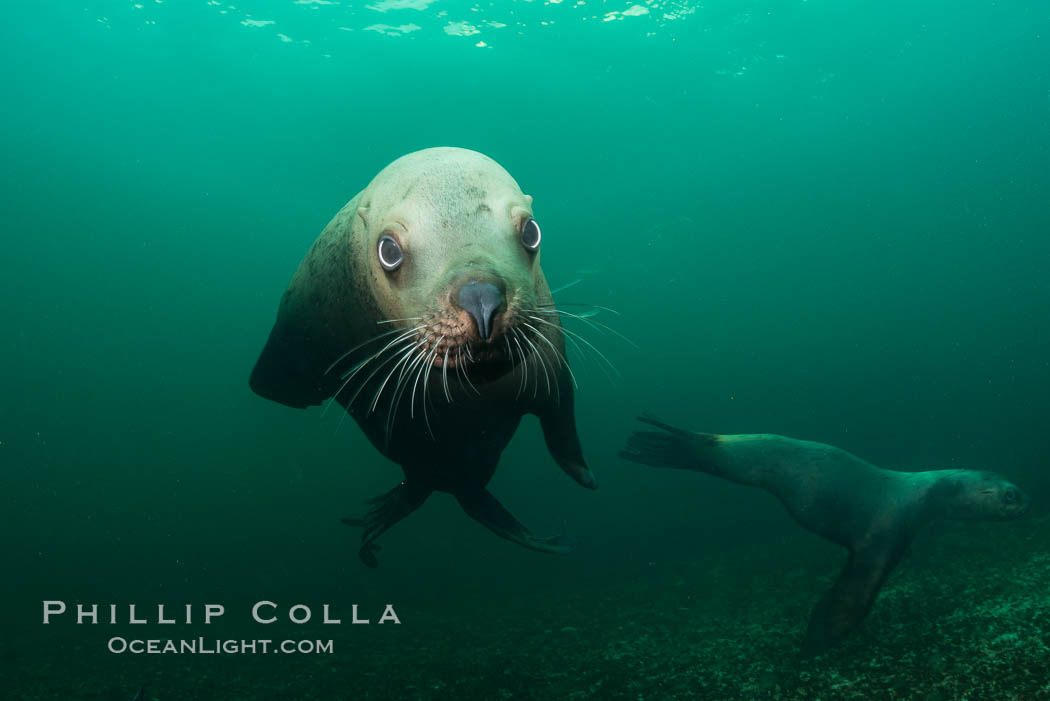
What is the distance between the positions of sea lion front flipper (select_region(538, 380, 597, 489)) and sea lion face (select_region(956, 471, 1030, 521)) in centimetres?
483

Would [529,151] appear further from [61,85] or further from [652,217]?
[61,85]

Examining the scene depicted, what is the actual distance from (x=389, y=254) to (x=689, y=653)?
462cm

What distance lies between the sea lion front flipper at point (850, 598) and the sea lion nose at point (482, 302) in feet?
14.6

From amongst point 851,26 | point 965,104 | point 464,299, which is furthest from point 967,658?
point 965,104

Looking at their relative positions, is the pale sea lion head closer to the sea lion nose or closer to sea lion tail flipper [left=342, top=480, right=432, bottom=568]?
sea lion tail flipper [left=342, top=480, right=432, bottom=568]

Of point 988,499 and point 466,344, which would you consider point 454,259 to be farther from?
point 988,499

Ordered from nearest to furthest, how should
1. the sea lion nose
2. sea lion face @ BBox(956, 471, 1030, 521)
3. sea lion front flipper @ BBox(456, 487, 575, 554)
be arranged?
the sea lion nose, sea lion front flipper @ BBox(456, 487, 575, 554), sea lion face @ BBox(956, 471, 1030, 521)

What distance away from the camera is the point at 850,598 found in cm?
502

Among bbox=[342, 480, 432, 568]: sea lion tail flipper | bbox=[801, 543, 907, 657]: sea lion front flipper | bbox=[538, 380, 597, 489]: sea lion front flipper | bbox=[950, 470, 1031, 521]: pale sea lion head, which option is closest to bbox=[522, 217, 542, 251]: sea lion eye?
bbox=[538, 380, 597, 489]: sea lion front flipper

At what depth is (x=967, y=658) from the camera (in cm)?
374

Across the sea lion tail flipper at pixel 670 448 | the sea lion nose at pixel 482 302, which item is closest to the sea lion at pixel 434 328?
the sea lion nose at pixel 482 302

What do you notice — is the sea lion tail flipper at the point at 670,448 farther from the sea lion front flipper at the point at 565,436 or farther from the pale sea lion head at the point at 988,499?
the sea lion front flipper at the point at 565,436

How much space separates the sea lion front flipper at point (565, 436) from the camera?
10.5ft

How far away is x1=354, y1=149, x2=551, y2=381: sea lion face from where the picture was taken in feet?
6.61
